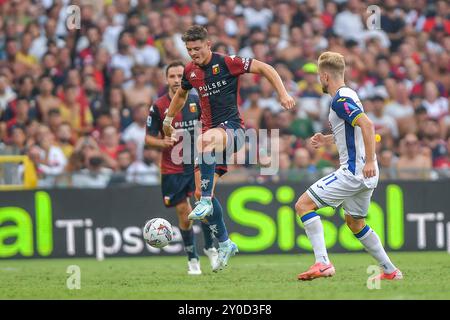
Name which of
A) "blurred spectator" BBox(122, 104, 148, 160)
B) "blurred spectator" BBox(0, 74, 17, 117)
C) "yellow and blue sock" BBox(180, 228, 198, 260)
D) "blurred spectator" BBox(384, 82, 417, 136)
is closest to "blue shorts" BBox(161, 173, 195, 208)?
"yellow and blue sock" BBox(180, 228, 198, 260)

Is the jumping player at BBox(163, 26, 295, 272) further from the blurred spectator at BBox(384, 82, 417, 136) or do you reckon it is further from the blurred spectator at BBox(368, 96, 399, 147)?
the blurred spectator at BBox(384, 82, 417, 136)

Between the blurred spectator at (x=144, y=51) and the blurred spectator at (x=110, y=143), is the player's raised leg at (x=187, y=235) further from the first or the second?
the blurred spectator at (x=144, y=51)

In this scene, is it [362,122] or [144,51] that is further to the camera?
[144,51]

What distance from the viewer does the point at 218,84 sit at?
11000 millimetres

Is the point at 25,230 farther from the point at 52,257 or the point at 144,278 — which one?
the point at 144,278

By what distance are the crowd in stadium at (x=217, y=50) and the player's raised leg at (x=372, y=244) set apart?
5.80m

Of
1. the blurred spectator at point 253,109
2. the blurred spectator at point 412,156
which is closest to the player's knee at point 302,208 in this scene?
the blurred spectator at point 412,156

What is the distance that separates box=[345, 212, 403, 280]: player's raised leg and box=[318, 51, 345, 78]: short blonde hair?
1479mm

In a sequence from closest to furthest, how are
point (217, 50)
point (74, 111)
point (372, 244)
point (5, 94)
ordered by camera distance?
point (372, 244)
point (217, 50)
point (74, 111)
point (5, 94)

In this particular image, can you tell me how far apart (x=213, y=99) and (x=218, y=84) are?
19 centimetres

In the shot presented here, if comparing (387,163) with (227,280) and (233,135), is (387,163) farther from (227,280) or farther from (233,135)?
(227,280)

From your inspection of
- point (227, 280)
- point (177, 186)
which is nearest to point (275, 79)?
point (227, 280)

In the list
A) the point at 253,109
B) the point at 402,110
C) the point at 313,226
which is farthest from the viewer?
the point at 402,110
